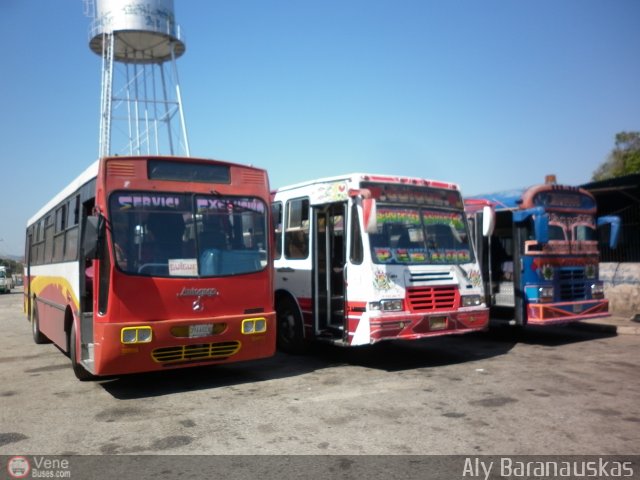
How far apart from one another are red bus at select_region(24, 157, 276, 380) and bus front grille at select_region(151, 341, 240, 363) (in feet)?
0.04

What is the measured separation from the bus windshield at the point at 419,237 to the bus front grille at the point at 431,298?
417 mm

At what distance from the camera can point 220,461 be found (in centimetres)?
491

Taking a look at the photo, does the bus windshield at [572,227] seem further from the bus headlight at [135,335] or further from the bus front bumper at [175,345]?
the bus headlight at [135,335]

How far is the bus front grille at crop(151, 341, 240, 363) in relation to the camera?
7.23 meters

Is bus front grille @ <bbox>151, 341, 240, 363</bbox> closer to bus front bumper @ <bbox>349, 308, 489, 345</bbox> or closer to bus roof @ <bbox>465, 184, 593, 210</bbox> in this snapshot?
bus front bumper @ <bbox>349, 308, 489, 345</bbox>

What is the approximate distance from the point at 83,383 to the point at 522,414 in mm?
5846

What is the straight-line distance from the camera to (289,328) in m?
10.4

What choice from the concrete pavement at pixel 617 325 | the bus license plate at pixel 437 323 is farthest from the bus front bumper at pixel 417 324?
the concrete pavement at pixel 617 325

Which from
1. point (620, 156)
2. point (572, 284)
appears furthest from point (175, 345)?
point (620, 156)

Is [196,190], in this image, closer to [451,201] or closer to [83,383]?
[83,383]

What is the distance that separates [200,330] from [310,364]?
2.57 metres

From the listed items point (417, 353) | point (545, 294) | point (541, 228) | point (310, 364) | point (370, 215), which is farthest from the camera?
point (545, 294)

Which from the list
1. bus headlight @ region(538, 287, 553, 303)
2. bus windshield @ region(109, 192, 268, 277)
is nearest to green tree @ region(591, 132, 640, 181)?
bus headlight @ region(538, 287, 553, 303)

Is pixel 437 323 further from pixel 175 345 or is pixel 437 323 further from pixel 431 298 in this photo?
pixel 175 345
